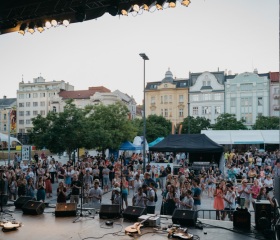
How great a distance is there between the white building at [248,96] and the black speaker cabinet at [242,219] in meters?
53.3

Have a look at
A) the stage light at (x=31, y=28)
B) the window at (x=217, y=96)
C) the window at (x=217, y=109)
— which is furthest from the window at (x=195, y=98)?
the stage light at (x=31, y=28)

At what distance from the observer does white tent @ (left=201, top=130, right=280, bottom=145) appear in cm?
3056

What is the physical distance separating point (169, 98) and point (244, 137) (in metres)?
35.8

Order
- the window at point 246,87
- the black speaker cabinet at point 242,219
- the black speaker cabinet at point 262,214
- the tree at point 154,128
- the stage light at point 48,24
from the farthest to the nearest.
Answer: the window at point 246,87 → the tree at point 154,128 → the stage light at point 48,24 → the black speaker cabinet at point 242,219 → the black speaker cabinet at point 262,214

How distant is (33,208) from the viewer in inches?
359

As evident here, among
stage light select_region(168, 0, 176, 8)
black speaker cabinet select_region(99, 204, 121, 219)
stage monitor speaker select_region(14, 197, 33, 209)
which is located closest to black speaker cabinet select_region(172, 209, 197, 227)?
black speaker cabinet select_region(99, 204, 121, 219)

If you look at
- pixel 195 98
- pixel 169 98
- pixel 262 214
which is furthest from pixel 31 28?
pixel 169 98

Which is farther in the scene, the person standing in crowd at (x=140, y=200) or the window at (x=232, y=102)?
the window at (x=232, y=102)

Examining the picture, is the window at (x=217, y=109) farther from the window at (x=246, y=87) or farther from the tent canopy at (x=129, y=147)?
the tent canopy at (x=129, y=147)

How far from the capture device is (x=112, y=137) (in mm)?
30094

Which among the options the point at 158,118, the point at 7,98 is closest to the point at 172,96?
the point at 158,118

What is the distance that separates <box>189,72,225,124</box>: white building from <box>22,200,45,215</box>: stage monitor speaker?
180ft

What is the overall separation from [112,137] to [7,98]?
65.0 m

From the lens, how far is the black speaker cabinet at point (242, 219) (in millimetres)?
7441
